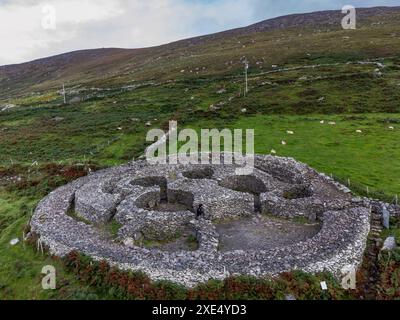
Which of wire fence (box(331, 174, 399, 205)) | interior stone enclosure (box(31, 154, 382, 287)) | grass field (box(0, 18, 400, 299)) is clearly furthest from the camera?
grass field (box(0, 18, 400, 299))

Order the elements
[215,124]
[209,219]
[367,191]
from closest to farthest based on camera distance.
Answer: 1. [209,219]
2. [367,191]
3. [215,124]

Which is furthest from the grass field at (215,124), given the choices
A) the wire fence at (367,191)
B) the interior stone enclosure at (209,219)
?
the interior stone enclosure at (209,219)

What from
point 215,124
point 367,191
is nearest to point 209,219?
point 367,191

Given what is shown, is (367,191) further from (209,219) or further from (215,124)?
(215,124)

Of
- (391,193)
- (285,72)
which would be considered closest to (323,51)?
(285,72)

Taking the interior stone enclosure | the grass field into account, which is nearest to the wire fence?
the grass field

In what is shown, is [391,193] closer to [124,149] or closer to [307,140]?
[307,140]

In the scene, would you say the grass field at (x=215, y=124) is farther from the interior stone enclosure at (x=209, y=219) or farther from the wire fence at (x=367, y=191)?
the interior stone enclosure at (x=209, y=219)

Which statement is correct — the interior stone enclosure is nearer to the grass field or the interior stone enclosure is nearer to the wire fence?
the wire fence
